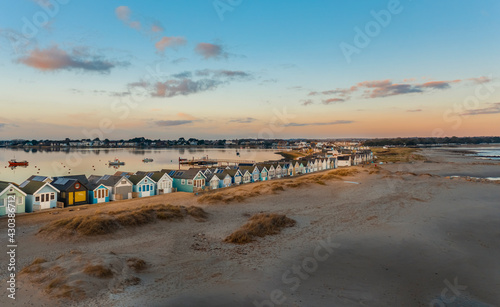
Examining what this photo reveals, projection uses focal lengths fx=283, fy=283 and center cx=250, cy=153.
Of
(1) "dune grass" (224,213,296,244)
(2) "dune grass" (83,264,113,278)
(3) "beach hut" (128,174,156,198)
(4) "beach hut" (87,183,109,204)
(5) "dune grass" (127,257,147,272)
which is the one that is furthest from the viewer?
(3) "beach hut" (128,174,156,198)

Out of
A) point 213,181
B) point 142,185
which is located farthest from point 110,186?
point 213,181

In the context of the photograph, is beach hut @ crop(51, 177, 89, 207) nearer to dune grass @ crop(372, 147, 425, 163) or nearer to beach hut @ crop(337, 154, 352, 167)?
beach hut @ crop(337, 154, 352, 167)

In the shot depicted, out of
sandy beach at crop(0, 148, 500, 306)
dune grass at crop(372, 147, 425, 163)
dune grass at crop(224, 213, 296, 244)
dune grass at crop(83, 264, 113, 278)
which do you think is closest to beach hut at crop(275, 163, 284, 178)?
sandy beach at crop(0, 148, 500, 306)

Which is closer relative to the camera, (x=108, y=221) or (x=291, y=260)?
(x=291, y=260)

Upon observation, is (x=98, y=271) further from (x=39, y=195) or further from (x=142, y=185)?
(x=142, y=185)

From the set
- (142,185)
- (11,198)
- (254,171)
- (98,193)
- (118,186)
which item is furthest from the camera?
(254,171)

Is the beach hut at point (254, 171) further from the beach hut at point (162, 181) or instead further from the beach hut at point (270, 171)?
the beach hut at point (162, 181)
